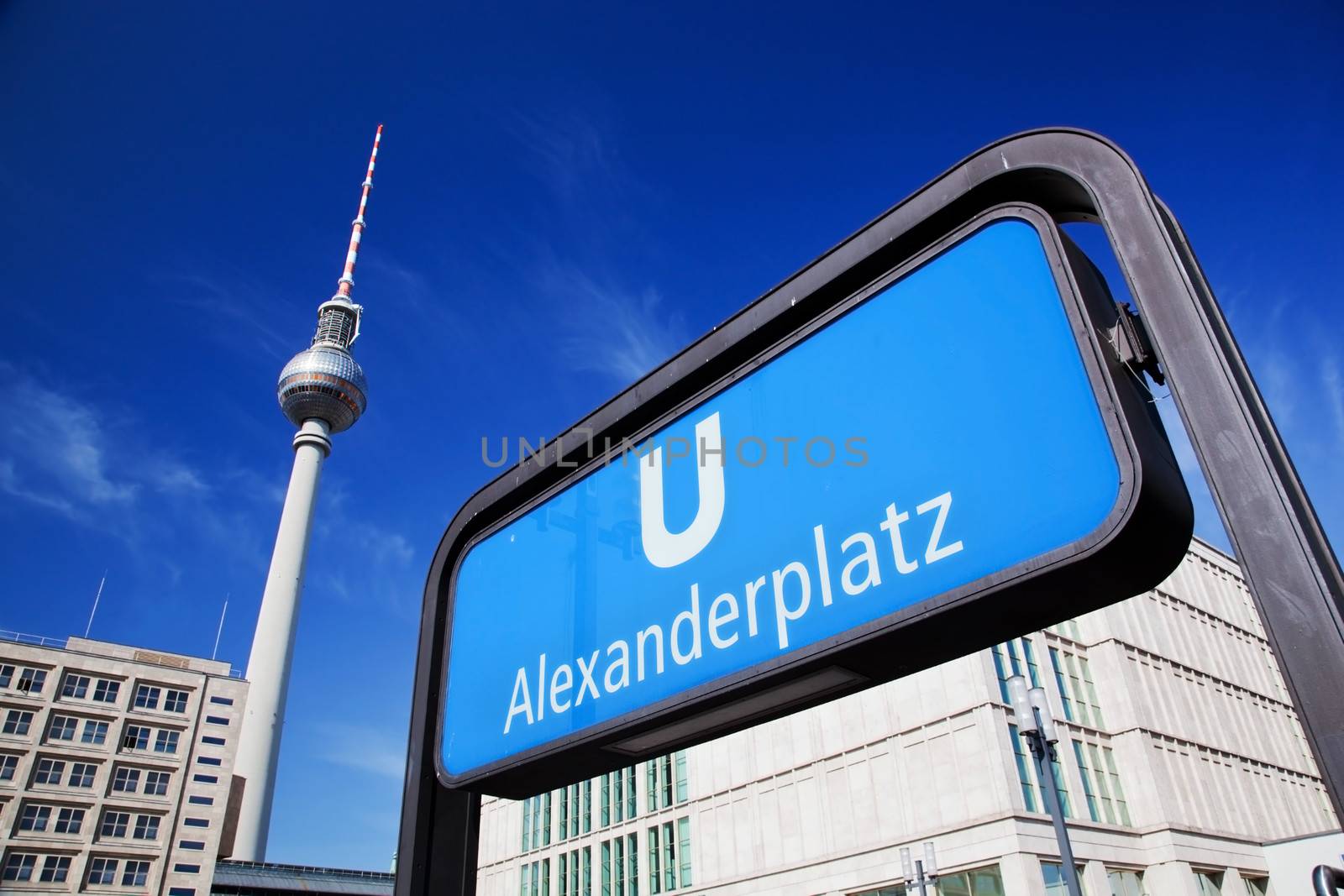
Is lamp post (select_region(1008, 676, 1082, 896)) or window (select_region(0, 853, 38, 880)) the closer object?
lamp post (select_region(1008, 676, 1082, 896))

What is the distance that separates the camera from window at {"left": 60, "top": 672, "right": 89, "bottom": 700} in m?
70.9

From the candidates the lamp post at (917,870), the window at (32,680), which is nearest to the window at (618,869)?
the lamp post at (917,870)

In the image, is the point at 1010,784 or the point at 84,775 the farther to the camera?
the point at 84,775

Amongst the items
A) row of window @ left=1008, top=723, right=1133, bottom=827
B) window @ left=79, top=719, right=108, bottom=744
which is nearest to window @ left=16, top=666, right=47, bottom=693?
window @ left=79, top=719, right=108, bottom=744

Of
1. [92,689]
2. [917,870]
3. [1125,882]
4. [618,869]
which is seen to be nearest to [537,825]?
[618,869]

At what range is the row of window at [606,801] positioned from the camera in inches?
1937

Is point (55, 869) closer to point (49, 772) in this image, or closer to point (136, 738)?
point (49, 772)

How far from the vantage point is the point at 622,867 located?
165ft

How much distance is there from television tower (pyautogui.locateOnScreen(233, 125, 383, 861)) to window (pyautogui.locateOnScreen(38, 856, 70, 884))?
583 inches

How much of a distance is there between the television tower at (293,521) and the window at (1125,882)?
68.4 metres

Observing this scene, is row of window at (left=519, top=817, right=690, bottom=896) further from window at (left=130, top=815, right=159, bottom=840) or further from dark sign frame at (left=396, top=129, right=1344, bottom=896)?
dark sign frame at (left=396, top=129, right=1344, bottom=896)

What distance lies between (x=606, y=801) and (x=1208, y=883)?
29.5 meters

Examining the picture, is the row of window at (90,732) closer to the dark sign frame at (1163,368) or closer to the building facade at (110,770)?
the building facade at (110,770)

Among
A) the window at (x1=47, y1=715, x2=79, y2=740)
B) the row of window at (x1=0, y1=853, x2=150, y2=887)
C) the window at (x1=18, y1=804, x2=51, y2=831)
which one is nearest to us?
the row of window at (x1=0, y1=853, x2=150, y2=887)
